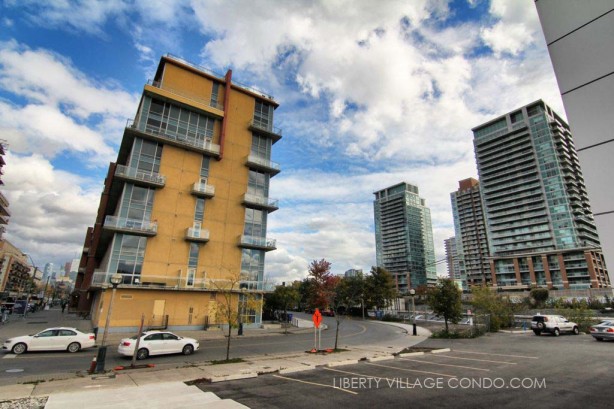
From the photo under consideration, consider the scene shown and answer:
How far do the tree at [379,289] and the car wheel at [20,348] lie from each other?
45.9 m

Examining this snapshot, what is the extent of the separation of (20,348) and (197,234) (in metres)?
17.5

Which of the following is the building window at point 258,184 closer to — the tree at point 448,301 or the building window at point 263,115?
the building window at point 263,115

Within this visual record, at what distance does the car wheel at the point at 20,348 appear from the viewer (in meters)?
17.0

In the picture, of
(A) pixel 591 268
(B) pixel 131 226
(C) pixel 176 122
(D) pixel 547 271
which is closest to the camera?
(B) pixel 131 226

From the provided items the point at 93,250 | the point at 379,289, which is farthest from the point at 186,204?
the point at 379,289

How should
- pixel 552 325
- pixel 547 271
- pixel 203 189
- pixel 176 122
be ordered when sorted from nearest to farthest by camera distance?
1. pixel 552 325
2. pixel 203 189
3. pixel 176 122
4. pixel 547 271

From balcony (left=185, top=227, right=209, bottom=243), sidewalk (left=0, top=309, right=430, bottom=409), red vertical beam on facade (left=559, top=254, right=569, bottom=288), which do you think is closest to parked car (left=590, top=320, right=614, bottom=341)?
sidewalk (left=0, top=309, right=430, bottom=409)

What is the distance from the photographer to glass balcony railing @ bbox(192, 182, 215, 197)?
112ft

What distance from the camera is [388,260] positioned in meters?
178

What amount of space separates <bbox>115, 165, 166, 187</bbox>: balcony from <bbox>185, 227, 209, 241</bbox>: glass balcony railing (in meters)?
5.63

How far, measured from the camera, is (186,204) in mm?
34094

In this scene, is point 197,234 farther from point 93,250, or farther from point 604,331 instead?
point 604,331

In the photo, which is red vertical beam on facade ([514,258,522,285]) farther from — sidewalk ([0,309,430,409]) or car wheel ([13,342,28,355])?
car wheel ([13,342,28,355])

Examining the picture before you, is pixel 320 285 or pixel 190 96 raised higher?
pixel 190 96
